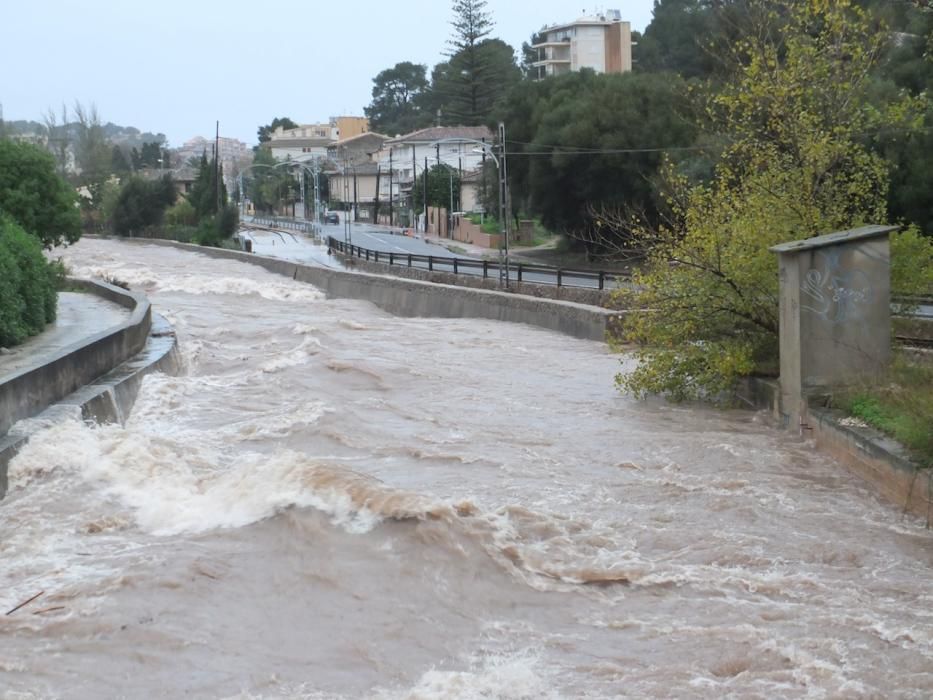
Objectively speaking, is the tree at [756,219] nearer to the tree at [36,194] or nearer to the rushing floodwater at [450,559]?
the rushing floodwater at [450,559]

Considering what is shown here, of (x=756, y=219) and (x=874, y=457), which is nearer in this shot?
(x=874, y=457)

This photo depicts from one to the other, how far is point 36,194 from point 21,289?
2046cm

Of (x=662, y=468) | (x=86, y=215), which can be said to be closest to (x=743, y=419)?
(x=662, y=468)

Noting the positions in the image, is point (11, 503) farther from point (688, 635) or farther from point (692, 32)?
point (692, 32)

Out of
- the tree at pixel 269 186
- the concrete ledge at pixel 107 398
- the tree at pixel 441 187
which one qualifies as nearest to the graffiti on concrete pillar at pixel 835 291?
the concrete ledge at pixel 107 398

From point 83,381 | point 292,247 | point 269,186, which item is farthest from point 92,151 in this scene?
point 83,381

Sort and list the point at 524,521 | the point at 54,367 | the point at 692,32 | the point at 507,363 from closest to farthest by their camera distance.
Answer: the point at 524,521
the point at 54,367
the point at 507,363
the point at 692,32

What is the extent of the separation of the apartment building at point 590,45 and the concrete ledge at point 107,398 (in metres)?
82.9

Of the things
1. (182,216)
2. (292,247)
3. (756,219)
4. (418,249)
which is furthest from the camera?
(182,216)

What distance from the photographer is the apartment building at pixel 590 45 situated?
356ft

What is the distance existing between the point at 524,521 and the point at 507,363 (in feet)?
39.6

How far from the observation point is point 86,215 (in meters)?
112

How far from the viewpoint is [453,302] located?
34719mm

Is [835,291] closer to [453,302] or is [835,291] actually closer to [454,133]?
[453,302]
